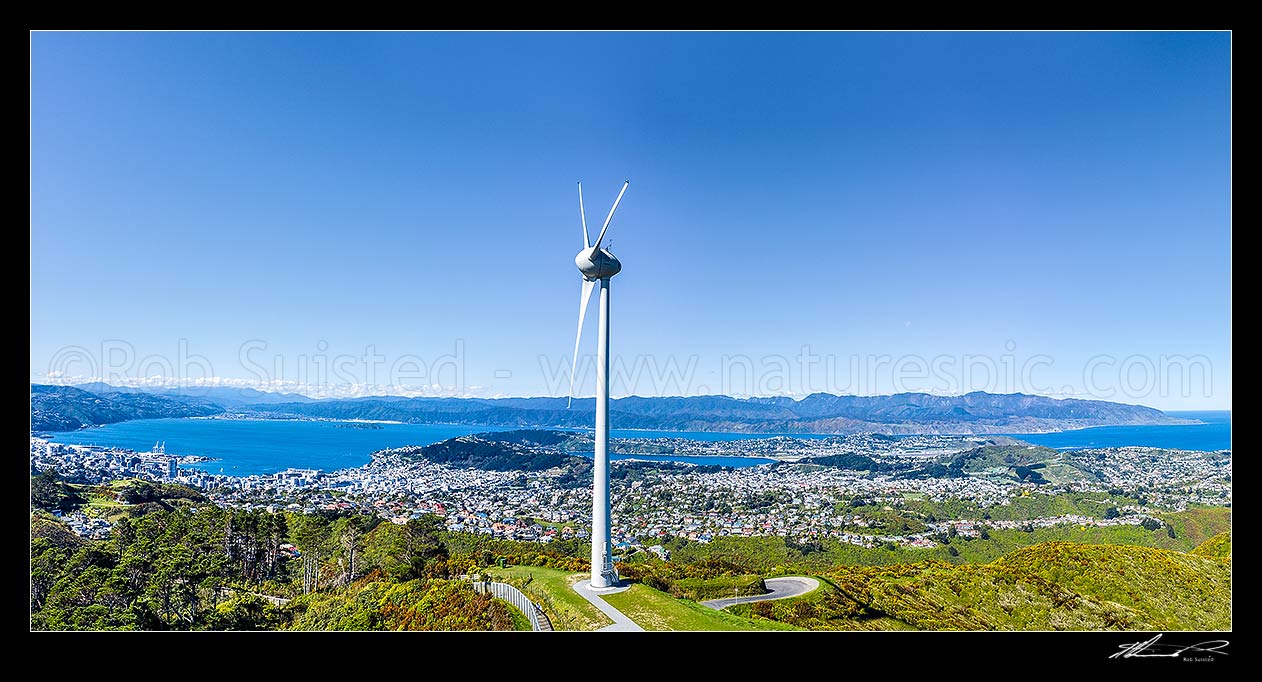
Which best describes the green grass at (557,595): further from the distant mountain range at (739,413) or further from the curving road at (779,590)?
the distant mountain range at (739,413)

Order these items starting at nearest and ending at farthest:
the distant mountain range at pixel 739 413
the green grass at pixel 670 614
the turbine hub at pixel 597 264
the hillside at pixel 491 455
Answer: the green grass at pixel 670 614, the turbine hub at pixel 597 264, the hillside at pixel 491 455, the distant mountain range at pixel 739 413

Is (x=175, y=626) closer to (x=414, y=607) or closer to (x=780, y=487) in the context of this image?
(x=414, y=607)

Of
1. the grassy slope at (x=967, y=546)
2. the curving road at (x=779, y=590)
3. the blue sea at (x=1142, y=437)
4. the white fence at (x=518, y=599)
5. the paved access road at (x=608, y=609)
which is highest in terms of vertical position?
the paved access road at (x=608, y=609)

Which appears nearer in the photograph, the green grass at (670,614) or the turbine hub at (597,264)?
the green grass at (670,614)

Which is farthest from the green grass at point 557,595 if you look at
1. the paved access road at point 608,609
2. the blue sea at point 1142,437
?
the blue sea at point 1142,437

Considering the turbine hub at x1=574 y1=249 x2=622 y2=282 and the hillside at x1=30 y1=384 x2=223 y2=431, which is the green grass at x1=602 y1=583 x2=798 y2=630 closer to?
the turbine hub at x1=574 y1=249 x2=622 y2=282

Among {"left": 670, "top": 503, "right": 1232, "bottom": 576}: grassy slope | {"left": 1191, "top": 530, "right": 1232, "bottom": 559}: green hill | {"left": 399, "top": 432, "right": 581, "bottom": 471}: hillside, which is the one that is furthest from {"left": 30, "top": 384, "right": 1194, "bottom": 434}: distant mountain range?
{"left": 1191, "top": 530, "right": 1232, "bottom": 559}: green hill
